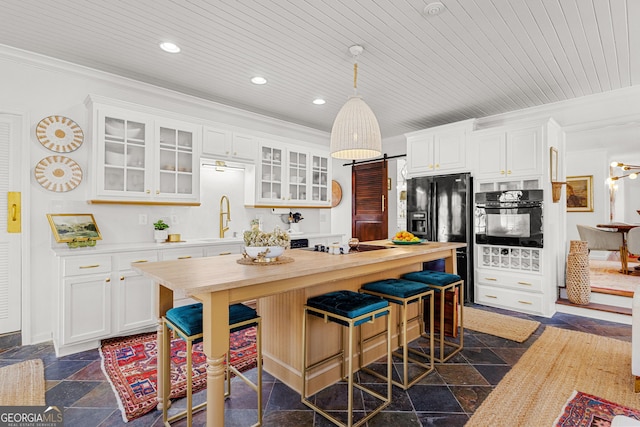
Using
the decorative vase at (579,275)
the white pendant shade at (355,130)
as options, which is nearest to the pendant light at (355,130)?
the white pendant shade at (355,130)

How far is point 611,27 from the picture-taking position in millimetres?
2562

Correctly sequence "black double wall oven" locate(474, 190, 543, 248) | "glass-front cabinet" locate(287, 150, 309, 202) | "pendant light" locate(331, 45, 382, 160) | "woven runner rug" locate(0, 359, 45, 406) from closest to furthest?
1. "woven runner rug" locate(0, 359, 45, 406)
2. "pendant light" locate(331, 45, 382, 160)
3. "black double wall oven" locate(474, 190, 543, 248)
4. "glass-front cabinet" locate(287, 150, 309, 202)

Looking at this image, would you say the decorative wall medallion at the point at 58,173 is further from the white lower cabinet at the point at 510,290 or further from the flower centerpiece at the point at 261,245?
the white lower cabinet at the point at 510,290

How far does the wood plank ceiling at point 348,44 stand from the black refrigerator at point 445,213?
1167mm

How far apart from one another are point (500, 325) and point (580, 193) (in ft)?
19.8

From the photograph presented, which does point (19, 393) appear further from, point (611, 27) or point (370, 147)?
point (611, 27)

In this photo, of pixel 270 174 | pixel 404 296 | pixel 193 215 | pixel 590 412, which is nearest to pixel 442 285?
pixel 404 296

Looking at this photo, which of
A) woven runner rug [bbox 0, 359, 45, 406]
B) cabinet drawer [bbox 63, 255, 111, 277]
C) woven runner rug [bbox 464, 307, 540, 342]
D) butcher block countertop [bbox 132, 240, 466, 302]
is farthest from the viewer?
woven runner rug [bbox 464, 307, 540, 342]

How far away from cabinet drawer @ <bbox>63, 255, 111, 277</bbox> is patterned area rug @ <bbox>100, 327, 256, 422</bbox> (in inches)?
28.1

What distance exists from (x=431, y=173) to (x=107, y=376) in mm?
4393

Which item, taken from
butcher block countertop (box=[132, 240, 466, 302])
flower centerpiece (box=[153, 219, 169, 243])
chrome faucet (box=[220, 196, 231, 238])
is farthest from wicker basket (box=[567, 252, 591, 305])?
flower centerpiece (box=[153, 219, 169, 243])

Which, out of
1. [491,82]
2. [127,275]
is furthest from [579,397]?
[127,275]

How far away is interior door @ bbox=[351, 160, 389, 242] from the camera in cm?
610

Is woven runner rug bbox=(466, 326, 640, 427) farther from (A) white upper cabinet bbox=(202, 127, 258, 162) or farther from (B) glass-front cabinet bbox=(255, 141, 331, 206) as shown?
(A) white upper cabinet bbox=(202, 127, 258, 162)
